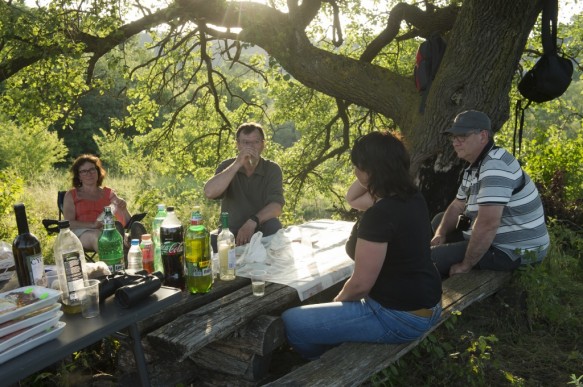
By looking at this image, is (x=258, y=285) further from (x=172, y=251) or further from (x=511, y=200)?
(x=511, y=200)

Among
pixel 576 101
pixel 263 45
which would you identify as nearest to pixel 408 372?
pixel 263 45

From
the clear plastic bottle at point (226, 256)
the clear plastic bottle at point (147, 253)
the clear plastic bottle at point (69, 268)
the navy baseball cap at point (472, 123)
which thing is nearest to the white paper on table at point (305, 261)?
the clear plastic bottle at point (226, 256)

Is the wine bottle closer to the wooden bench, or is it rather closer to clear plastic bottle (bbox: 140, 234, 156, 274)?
clear plastic bottle (bbox: 140, 234, 156, 274)

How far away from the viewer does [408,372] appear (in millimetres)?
2766

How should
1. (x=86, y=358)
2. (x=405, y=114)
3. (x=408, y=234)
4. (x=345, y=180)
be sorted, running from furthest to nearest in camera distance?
(x=345, y=180), (x=405, y=114), (x=86, y=358), (x=408, y=234)

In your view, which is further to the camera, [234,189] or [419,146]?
[419,146]

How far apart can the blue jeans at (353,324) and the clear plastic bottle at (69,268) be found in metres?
1.05

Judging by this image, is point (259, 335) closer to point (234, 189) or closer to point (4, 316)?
point (4, 316)

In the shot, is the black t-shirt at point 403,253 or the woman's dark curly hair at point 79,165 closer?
the black t-shirt at point 403,253

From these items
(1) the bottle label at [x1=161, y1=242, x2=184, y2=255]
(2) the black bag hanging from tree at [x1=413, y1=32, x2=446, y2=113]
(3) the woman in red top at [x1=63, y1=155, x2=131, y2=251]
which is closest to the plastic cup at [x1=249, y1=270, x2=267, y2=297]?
(1) the bottle label at [x1=161, y1=242, x2=184, y2=255]

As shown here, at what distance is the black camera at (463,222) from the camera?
150 inches

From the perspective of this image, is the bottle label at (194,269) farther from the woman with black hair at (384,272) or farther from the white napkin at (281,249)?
the white napkin at (281,249)

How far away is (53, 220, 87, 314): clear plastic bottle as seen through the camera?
183 cm

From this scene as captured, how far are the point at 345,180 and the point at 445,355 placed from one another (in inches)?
269
